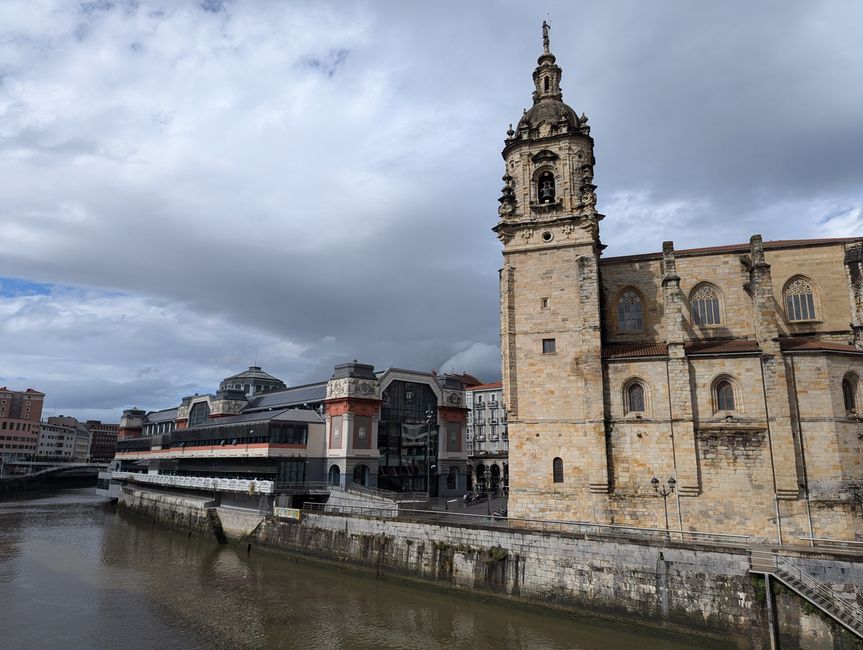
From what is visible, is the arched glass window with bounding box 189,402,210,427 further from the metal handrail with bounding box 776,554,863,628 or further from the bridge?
the metal handrail with bounding box 776,554,863,628

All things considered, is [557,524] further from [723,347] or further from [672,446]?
[723,347]

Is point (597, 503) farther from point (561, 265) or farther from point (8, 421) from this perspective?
point (8, 421)

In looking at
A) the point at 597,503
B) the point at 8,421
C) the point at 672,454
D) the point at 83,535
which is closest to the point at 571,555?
the point at 597,503

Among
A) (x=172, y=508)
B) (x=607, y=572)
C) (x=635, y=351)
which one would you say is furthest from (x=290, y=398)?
(x=607, y=572)

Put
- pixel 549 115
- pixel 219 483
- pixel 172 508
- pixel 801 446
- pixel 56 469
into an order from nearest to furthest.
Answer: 1. pixel 801 446
2. pixel 549 115
3. pixel 219 483
4. pixel 172 508
5. pixel 56 469

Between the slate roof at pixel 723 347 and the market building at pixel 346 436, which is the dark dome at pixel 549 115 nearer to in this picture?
the slate roof at pixel 723 347

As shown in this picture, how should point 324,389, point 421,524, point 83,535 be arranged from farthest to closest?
point 324,389
point 83,535
point 421,524

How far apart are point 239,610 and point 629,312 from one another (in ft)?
95.0

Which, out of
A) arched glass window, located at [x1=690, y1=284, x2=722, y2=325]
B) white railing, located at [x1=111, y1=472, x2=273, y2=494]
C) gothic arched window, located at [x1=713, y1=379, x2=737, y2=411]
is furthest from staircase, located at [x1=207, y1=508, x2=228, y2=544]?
arched glass window, located at [x1=690, y1=284, x2=722, y2=325]

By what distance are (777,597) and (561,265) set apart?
21344 mm

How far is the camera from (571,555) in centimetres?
2666

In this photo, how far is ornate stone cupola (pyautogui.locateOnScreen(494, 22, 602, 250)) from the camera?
37.2 meters

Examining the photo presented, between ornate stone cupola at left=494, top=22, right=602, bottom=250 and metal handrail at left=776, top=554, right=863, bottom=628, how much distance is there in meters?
20.8

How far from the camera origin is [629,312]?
38.3 metres
